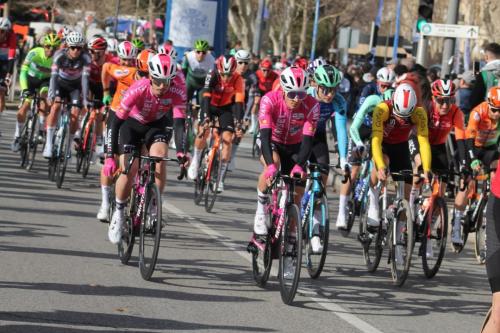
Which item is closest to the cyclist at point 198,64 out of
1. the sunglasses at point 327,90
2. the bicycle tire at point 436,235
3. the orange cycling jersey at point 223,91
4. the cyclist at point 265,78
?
the orange cycling jersey at point 223,91

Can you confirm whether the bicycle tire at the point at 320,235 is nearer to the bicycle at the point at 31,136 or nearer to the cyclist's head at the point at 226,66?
the cyclist's head at the point at 226,66

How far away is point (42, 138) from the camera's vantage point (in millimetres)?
18438

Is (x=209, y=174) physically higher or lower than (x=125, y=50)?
lower

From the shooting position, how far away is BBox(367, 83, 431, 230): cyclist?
1187 cm

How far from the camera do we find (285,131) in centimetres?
1140

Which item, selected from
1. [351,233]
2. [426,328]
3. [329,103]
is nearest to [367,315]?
[426,328]

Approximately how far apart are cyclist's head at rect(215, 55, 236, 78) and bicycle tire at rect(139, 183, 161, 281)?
24.2 feet

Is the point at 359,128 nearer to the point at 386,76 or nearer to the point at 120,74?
the point at 386,76

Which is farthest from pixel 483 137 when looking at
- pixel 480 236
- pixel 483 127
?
pixel 480 236

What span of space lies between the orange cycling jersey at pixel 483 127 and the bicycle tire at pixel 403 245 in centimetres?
254

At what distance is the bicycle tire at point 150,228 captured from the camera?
1022 centimetres

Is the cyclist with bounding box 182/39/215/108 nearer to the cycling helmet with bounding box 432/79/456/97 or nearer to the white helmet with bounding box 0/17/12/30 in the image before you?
the white helmet with bounding box 0/17/12/30

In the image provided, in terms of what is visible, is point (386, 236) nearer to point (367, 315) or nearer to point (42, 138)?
point (367, 315)

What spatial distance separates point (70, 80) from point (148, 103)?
6.48 meters
